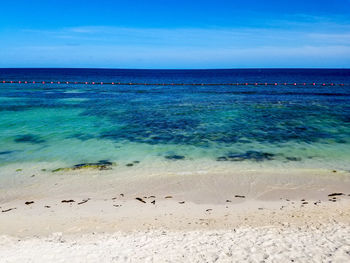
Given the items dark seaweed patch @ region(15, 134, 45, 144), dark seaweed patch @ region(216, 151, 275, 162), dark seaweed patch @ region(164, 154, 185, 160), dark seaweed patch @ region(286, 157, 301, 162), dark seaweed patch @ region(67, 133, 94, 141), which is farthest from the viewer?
dark seaweed patch @ region(67, 133, 94, 141)

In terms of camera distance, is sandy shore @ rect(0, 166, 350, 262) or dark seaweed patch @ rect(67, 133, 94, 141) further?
dark seaweed patch @ rect(67, 133, 94, 141)

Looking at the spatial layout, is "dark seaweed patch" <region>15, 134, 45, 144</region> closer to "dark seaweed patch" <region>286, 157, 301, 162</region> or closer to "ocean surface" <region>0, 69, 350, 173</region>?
"ocean surface" <region>0, 69, 350, 173</region>

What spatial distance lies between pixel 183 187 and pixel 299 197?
363cm

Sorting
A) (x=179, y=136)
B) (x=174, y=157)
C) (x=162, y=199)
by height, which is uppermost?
(x=179, y=136)

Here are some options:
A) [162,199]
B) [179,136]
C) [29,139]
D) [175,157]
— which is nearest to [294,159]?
[175,157]

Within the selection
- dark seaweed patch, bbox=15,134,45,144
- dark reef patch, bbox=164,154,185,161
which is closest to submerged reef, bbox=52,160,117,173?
dark reef patch, bbox=164,154,185,161

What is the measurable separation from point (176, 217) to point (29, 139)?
12204mm

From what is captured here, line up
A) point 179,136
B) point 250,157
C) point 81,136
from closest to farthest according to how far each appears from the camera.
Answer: point 250,157, point 179,136, point 81,136

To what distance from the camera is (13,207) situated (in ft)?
28.5

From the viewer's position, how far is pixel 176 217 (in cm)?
792

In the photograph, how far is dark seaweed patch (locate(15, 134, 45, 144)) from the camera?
16406 millimetres

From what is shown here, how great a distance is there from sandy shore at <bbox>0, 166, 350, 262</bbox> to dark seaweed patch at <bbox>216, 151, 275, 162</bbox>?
4.97ft

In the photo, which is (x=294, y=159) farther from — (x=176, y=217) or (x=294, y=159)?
(x=176, y=217)

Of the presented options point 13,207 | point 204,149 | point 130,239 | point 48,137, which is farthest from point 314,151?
point 48,137
